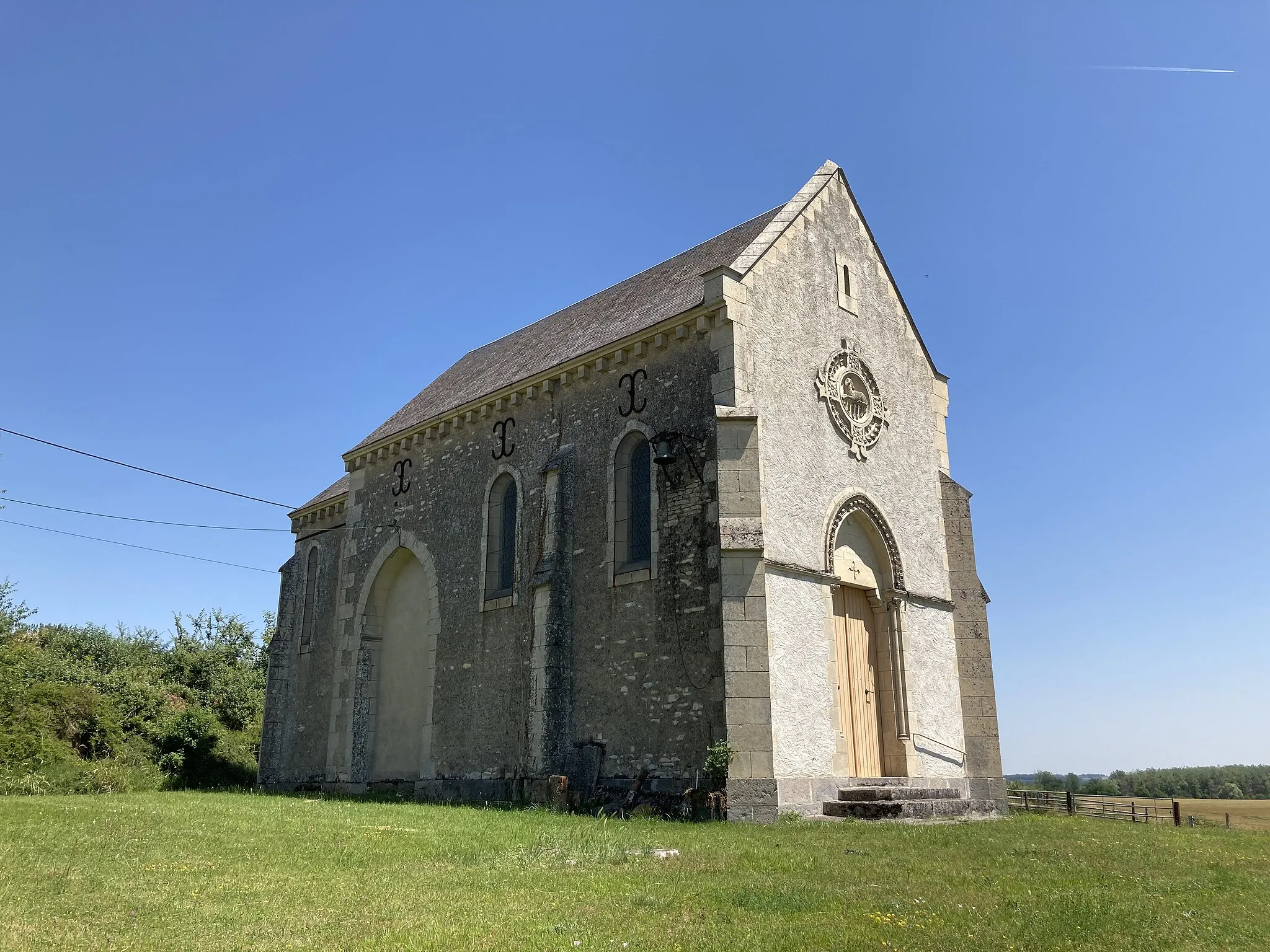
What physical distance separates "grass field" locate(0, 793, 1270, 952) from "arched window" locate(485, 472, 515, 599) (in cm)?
748

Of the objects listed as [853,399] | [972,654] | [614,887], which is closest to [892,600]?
[972,654]

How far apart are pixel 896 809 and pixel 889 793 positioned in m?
0.90

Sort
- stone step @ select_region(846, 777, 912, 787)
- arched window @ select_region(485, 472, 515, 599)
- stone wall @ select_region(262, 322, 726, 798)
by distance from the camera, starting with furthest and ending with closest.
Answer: arched window @ select_region(485, 472, 515, 599)
stone step @ select_region(846, 777, 912, 787)
stone wall @ select_region(262, 322, 726, 798)

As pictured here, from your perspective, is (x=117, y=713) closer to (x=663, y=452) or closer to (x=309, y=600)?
(x=309, y=600)

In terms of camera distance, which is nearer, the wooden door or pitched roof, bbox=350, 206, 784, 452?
the wooden door

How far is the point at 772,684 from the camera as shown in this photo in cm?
1534

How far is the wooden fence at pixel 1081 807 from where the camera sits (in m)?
21.4

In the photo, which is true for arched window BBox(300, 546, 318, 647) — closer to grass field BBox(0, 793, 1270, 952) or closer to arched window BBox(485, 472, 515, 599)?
arched window BBox(485, 472, 515, 599)

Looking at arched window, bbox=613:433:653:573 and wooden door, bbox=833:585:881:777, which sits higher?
arched window, bbox=613:433:653:573

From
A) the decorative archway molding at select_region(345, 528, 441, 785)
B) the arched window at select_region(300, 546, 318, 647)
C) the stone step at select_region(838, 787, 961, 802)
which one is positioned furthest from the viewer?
the arched window at select_region(300, 546, 318, 647)

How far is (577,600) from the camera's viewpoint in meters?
18.4

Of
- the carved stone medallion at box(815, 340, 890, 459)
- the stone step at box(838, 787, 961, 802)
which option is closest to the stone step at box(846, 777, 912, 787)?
the stone step at box(838, 787, 961, 802)

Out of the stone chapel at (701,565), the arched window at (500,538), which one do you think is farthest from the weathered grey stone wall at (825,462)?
the arched window at (500,538)

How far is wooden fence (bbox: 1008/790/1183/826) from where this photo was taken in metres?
21.4
